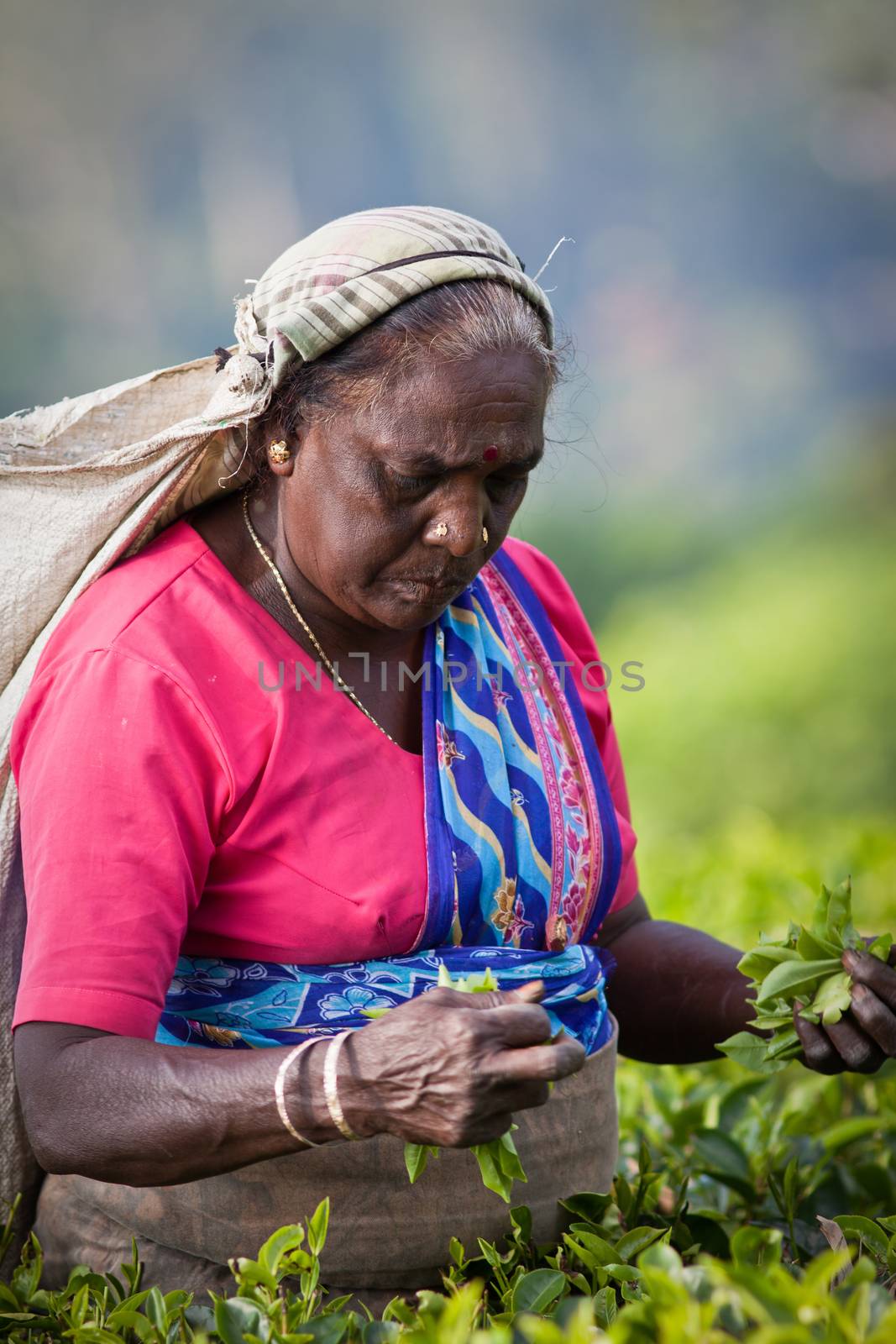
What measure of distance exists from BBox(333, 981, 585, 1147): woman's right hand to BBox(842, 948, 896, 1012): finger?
59cm

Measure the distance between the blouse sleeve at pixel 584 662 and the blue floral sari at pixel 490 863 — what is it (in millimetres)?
74

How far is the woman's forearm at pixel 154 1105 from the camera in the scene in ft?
5.04

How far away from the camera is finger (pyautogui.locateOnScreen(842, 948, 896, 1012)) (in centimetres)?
189

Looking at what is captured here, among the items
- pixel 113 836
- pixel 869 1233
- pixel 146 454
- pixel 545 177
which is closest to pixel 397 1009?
pixel 113 836

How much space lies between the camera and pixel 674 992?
2355mm

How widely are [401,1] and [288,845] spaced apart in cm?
A: 698

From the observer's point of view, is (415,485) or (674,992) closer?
(415,485)

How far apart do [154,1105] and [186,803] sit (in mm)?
364

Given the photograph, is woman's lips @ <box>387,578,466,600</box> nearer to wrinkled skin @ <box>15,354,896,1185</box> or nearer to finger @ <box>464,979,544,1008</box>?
wrinkled skin @ <box>15,354,896,1185</box>

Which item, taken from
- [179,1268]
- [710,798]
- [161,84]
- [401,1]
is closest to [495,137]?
[401,1]

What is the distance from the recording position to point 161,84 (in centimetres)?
686

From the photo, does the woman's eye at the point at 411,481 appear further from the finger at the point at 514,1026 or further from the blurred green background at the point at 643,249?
the blurred green background at the point at 643,249

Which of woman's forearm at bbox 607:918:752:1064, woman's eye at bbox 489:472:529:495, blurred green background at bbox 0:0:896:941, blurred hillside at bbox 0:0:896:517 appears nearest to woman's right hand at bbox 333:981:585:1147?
woman's eye at bbox 489:472:529:495

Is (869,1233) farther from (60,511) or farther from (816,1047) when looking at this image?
(60,511)
